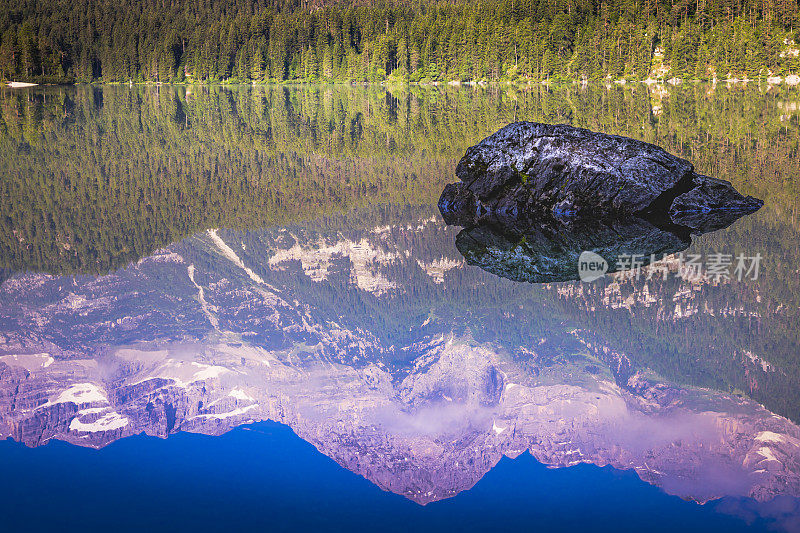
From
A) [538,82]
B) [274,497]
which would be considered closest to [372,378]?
[274,497]

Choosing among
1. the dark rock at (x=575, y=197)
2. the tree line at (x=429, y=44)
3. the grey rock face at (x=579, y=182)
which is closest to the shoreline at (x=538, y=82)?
the tree line at (x=429, y=44)

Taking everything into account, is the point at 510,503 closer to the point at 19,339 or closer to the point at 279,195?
the point at 19,339

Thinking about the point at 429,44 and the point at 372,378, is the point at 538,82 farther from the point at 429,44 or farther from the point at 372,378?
the point at 372,378

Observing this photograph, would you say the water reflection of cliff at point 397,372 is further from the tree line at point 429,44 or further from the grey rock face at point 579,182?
the tree line at point 429,44

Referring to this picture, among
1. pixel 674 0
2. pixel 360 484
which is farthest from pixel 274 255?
pixel 674 0

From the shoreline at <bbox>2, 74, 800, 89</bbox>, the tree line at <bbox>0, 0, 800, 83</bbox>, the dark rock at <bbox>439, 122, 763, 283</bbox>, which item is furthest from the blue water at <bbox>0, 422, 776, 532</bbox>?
the tree line at <bbox>0, 0, 800, 83</bbox>

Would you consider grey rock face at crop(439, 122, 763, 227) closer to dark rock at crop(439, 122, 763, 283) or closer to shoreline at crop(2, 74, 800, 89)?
dark rock at crop(439, 122, 763, 283)
